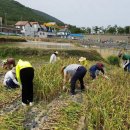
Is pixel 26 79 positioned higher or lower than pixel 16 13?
lower

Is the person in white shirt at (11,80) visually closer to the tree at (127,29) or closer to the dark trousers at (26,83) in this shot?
the dark trousers at (26,83)

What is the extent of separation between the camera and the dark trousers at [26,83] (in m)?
8.12

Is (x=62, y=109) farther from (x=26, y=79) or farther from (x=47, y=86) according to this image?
(x=47, y=86)

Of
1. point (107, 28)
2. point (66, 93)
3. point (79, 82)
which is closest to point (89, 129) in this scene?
point (66, 93)

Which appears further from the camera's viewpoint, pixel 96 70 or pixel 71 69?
pixel 96 70

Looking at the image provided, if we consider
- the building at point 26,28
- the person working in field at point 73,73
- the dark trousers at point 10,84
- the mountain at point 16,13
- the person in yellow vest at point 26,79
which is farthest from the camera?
the mountain at point 16,13

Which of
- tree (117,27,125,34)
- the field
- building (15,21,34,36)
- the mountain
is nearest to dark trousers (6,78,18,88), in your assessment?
the field

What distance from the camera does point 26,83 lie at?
8188 millimetres

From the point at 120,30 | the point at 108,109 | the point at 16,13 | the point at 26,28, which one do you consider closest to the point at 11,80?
the point at 108,109

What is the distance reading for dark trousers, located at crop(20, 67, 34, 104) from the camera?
8.12 meters

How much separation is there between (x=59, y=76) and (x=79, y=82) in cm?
87

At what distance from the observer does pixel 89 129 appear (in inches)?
244

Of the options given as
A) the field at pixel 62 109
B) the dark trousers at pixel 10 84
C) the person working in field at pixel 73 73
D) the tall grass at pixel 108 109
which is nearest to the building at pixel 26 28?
the dark trousers at pixel 10 84

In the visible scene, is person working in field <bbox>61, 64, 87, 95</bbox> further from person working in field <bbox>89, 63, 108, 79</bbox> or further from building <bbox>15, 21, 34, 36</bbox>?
building <bbox>15, 21, 34, 36</bbox>
